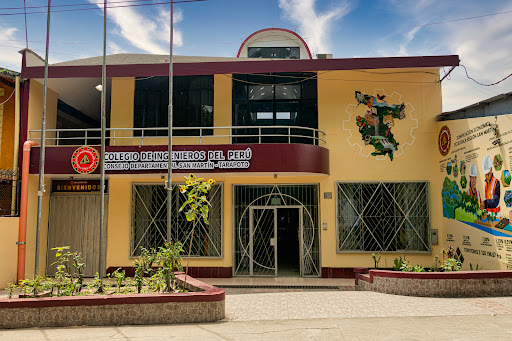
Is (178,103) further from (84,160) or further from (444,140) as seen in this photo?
(444,140)

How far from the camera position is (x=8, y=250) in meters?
12.2

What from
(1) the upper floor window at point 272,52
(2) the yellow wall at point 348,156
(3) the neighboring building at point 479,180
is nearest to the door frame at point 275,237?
(2) the yellow wall at point 348,156

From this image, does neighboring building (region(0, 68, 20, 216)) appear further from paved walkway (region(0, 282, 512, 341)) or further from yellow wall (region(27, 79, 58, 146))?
paved walkway (region(0, 282, 512, 341))

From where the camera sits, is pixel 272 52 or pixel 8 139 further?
pixel 272 52

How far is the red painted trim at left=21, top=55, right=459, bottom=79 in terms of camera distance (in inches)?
535

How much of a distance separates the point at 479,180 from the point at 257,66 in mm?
7415

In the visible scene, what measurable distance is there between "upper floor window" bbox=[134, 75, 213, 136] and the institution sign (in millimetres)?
1954

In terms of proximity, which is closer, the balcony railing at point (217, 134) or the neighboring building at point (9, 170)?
the neighboring building at point (9, 170)

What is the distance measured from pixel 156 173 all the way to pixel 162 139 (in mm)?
2007

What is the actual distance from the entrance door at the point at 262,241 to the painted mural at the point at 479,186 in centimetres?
560

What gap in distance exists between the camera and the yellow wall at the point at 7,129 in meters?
13.5

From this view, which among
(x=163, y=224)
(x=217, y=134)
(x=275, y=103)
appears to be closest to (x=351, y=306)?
(x=163, y=224)

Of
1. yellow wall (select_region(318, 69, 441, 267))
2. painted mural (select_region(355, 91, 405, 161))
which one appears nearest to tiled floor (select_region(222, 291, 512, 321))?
yellow wall (select_region(318, 69, 441, 267))

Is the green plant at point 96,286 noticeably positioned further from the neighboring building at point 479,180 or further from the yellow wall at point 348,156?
the neighboring building at point 479,180
